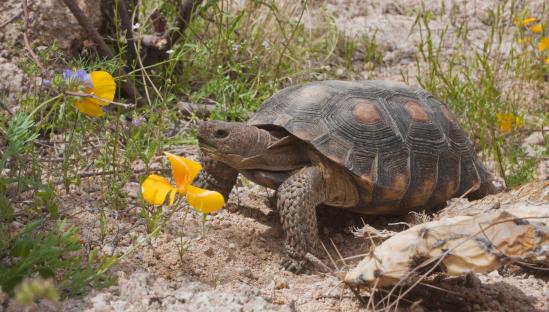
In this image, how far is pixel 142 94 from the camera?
17.3ft

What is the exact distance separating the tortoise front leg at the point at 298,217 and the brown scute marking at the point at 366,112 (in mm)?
463

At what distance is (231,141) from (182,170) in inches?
40.3

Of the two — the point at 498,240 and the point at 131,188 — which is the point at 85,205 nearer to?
the point at 131,188

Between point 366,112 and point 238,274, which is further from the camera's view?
point 366,112

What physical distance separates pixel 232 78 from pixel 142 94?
0.94 metres

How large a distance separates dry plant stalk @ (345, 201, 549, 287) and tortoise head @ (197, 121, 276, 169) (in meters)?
1.21

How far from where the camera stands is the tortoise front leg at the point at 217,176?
3.94 meters

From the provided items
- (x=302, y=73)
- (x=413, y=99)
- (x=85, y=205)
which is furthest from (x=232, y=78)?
(x=85, y=205)

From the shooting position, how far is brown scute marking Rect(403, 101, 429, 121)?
12.9 feet

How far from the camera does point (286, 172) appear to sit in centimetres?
374

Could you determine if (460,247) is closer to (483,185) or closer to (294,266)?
(294,266)

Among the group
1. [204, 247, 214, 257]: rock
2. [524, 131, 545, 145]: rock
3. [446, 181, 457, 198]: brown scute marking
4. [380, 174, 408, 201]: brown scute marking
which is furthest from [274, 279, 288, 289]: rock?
[524, 131, 545, 145]: rock

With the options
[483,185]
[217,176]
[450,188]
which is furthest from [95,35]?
[483,185]

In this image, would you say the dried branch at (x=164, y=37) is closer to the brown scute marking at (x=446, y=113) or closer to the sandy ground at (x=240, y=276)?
the sandy ground at (x=240, y=276)
